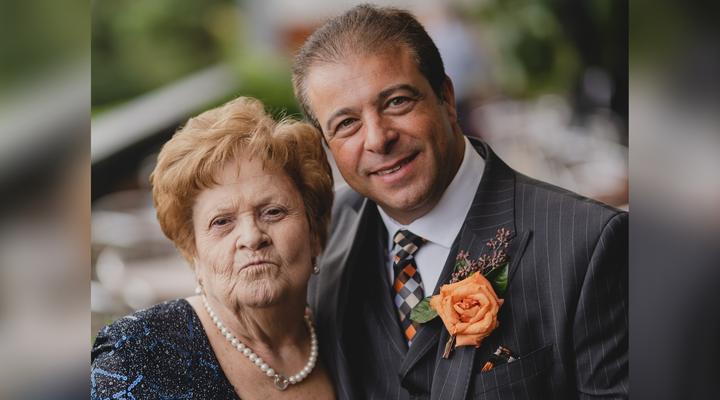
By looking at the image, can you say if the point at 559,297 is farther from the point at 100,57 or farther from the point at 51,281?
the point at 100,57

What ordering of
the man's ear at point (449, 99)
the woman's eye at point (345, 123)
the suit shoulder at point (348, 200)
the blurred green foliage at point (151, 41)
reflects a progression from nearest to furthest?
1. the woman's eye at point (345, 123)
2. the man's ear at point (449, 99)
3. the suit shoulder at point (348, 200)
4. the blurred green foliage at point (151, 41)

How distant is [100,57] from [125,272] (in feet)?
4.13

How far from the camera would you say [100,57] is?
281 centimetres

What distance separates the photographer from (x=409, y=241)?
186 centimetres

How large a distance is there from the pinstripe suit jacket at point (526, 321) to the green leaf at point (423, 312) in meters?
0.05

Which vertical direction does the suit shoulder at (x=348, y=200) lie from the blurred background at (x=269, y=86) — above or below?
below

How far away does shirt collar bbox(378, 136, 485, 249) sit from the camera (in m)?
→ 1.83

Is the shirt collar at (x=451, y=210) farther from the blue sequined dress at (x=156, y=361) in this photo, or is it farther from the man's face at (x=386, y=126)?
the blue sequined dress at (x=156, y=361)

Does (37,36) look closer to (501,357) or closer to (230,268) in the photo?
(230,268)

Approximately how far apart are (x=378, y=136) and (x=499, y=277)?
0.60 m

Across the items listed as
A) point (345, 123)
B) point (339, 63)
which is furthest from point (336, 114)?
point (339, 63)

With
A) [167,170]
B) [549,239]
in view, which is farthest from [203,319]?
[549,239]

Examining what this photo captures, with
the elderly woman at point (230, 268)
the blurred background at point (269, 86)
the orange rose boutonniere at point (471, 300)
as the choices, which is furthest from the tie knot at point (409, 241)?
the blurred background at point (269, 86)

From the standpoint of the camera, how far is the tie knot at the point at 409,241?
1853 mm
